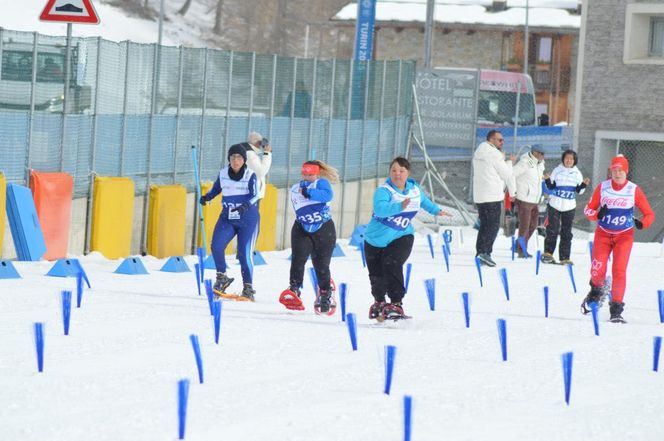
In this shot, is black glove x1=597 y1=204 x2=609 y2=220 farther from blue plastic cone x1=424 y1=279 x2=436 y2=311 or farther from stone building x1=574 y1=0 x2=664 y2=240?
stone building x1=574 y1=0 x2=664 y2=240

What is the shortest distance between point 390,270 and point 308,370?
3207 millimetres

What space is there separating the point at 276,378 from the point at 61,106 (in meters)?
9.44

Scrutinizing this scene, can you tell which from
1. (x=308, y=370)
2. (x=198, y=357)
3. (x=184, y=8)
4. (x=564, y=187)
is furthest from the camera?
(x=184, y=8)

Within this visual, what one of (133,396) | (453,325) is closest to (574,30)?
(453,325)

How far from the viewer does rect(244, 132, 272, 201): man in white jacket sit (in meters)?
18.0

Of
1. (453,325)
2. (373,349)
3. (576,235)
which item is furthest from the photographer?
(576,235)

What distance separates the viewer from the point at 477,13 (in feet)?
243

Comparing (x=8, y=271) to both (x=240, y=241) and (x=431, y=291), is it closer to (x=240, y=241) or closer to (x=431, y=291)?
(x=240, y=241)

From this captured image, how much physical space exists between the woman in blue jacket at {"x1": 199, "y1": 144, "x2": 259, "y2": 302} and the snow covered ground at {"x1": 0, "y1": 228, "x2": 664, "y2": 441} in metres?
0.37

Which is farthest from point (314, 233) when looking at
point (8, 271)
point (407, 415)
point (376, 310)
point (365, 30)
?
point (365, 30)

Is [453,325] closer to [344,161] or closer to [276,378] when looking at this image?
[276,378]

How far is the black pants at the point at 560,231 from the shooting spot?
71.3 ft

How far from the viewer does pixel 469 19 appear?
238 feet

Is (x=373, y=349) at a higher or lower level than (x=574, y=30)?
lower
